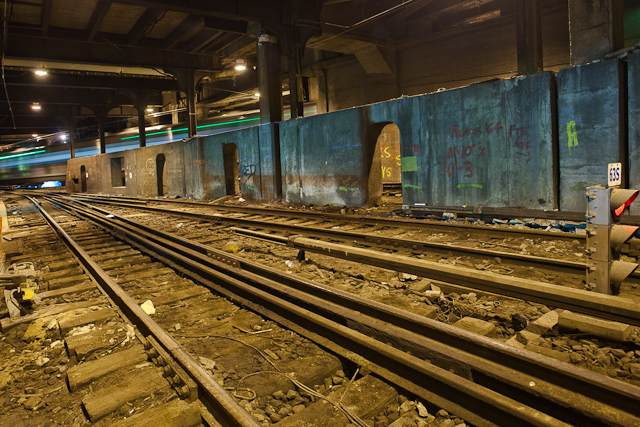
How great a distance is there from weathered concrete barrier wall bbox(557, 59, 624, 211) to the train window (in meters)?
29.6

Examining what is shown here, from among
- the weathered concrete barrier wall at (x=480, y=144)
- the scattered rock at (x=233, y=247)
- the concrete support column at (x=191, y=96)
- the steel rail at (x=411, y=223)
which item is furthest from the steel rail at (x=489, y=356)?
the concrete support column at (x=191, y=96)

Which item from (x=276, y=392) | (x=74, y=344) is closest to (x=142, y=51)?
(x=74, y=344)

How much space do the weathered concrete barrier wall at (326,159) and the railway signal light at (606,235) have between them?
369 inches

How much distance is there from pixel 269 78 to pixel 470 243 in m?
12.4

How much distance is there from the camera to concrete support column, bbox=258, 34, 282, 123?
56.6 ft

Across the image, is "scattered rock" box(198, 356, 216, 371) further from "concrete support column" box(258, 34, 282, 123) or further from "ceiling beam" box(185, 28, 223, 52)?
"ceiling beam" box(185, 28, 223, 52)

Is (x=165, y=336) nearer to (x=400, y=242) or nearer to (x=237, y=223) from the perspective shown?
(x=400, y=242)

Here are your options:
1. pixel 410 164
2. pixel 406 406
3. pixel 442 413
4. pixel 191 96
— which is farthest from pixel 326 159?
pixel 191 96

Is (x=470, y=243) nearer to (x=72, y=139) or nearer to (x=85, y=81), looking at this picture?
(x=85, y=81)

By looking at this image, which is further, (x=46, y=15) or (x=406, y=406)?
(x=46, y=15)

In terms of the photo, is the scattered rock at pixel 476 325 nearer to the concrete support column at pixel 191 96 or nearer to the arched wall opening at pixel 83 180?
the concrete support column at pixel 191 96

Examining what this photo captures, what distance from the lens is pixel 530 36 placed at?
1352cm

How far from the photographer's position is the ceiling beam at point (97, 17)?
16109mm

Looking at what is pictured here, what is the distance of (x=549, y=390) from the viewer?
256 centimetres
